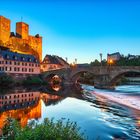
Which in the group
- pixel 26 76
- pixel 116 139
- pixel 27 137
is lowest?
pixel 116 139

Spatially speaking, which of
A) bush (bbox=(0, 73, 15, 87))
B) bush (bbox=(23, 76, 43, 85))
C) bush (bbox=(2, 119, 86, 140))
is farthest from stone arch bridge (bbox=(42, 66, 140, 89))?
bush (bbox=(2, 119, 86, 140))

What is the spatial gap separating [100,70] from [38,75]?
71.3 feet

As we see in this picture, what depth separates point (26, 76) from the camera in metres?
70.4

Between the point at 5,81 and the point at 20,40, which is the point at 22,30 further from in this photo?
the point at 5,81

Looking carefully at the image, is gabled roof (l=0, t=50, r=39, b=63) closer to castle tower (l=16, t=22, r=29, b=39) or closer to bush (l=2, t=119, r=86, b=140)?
castle tower (l=16, t=22, r=29, b=39)

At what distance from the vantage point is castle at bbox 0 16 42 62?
81938 millimetres

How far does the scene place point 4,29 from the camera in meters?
82.2

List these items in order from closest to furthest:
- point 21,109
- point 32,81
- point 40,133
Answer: point 40,133
point 21,109
point 32,81

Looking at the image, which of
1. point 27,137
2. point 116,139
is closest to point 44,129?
point 27,137

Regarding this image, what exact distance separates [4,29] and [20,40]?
9.17 meters

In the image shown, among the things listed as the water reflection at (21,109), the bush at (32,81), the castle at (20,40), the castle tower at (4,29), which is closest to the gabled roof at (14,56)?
the bush at (32,81)

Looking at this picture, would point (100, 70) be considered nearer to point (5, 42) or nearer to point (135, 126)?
point (5, 42)

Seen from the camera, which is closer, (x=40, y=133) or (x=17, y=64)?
(x=40, y=133)

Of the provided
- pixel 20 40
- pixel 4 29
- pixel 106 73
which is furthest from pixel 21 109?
pixel 20 40
